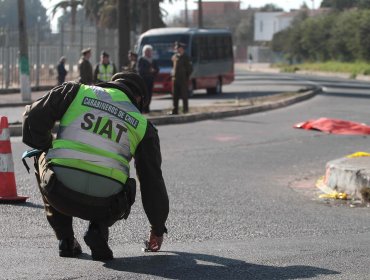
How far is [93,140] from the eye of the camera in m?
7.03

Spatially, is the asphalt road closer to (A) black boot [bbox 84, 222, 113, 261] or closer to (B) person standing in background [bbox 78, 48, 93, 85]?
(A) black boot [bbox 84, 222, 113, 261]

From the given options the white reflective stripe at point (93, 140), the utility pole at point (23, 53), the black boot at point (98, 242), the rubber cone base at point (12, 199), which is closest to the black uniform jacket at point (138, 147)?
the white reflective stripe at point (93, 140)

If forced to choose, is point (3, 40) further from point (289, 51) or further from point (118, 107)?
point (289, 51)

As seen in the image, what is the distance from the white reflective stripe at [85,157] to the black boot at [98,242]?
45 cm

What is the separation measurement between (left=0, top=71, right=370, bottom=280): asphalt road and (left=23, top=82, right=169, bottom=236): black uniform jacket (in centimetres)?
40

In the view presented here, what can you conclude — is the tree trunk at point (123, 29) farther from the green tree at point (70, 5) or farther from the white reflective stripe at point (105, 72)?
the green tree at point (70, 5)

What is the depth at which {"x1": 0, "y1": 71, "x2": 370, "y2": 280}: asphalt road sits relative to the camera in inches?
277

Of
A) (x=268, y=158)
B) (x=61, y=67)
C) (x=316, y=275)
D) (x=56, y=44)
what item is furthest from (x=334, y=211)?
(x=56, y=44)

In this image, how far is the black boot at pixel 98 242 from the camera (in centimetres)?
716

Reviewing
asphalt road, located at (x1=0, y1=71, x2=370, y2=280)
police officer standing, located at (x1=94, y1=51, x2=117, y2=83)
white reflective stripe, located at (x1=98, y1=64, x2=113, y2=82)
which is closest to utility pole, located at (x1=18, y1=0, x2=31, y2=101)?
police officer standing, located at (x1=94, y1=51, x2=117, y2=83)

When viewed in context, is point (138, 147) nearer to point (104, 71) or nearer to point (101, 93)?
point (101, 93)

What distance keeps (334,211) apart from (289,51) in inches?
4188

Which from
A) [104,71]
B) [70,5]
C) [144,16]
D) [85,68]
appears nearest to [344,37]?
[70,5]

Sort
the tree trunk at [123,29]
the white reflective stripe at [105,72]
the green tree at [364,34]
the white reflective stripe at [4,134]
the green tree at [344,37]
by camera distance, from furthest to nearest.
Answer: the green tree at [344,37] < the green tree at [364,34] < the tree trunk at [123,29] < the white reflective stripe at [105,72] < the white reflective stripe at [4,134]
